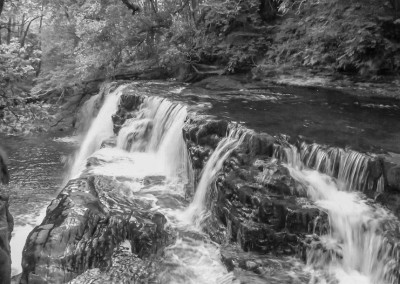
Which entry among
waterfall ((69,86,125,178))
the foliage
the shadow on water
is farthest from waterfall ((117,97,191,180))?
the foliage

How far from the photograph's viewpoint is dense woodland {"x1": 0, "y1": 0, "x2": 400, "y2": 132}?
10.7 metres

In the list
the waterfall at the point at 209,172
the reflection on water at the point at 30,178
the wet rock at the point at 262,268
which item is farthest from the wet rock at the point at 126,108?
the wet rock at the point at 262,268

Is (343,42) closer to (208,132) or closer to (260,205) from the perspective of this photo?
(208,132)

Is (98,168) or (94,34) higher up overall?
(94,34)

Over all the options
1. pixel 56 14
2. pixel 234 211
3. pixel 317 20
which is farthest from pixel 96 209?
pixel 56 14

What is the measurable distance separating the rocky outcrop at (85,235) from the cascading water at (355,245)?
2486 mm

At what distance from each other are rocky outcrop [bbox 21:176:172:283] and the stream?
1.28 ft

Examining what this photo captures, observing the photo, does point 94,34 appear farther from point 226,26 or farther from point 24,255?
point 24,255

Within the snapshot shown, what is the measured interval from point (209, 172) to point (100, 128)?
21.9ft

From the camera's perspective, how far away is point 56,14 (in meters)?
19.2

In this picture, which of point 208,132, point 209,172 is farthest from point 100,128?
point 209,172

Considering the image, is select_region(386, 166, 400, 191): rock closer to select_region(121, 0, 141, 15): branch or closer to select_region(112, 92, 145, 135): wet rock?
select_region(112, 92, 145, 135): wet rock

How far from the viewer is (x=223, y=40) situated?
49.8 ft

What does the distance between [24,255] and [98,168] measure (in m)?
3.23
